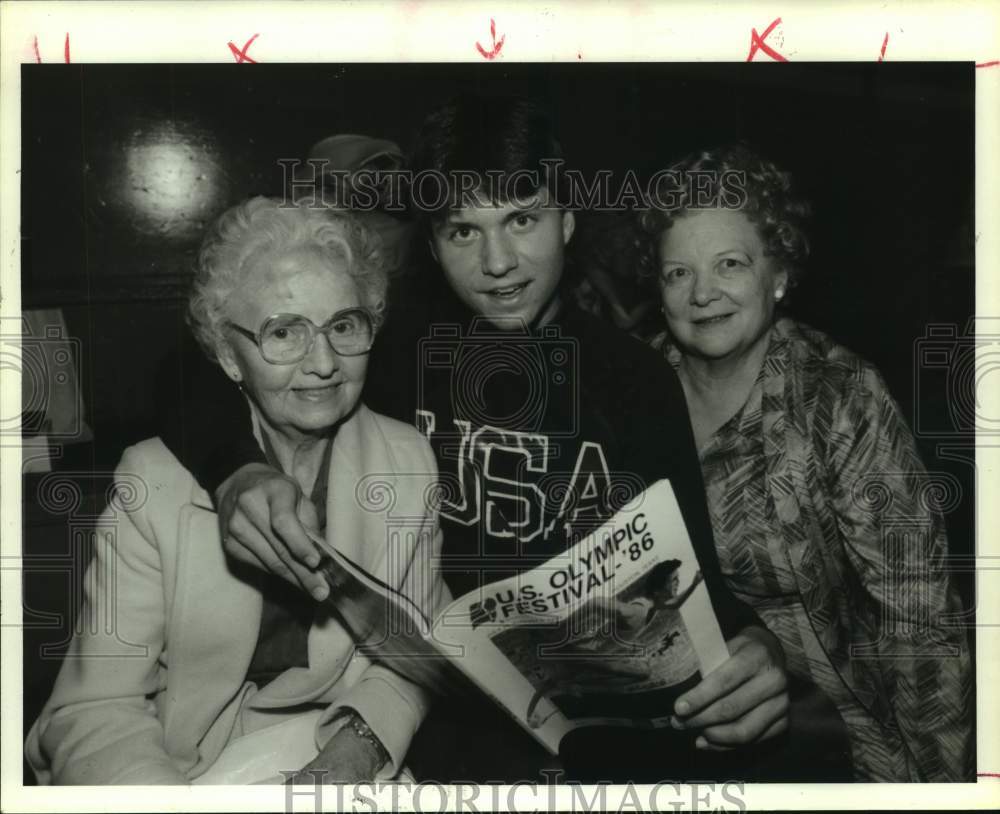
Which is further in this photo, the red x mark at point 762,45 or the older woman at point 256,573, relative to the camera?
the red x mark at point 762,45

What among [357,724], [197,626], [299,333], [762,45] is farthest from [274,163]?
[357,724]

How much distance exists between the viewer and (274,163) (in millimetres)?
2852

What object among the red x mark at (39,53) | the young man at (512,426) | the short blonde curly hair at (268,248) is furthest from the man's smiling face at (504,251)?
the red x mark at (39,53)

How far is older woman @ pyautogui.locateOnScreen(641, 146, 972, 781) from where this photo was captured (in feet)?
9.46

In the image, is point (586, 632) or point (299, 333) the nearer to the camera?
point (299, 333)

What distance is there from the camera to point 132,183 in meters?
2.88

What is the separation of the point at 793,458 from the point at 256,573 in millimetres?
1413

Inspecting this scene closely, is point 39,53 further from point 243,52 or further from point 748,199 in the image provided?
point 748,199

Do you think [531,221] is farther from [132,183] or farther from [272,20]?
[132,183]

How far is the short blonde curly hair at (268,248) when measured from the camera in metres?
2.82

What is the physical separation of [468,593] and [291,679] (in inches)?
19.7

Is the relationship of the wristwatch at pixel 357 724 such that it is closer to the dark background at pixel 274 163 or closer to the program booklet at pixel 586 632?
the program booklet at pixel 586 632

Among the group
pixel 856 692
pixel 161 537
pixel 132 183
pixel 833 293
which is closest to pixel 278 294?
pixel 132 183

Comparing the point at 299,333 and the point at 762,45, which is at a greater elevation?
the point at 762,45
